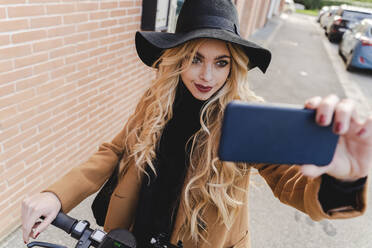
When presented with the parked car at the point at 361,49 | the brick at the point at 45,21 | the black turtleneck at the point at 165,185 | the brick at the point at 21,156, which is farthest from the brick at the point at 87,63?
the parked car at the point at 361,49

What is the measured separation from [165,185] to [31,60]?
1426 millimetres

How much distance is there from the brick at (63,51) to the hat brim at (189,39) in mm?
1017

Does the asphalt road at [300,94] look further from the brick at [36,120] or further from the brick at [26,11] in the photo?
the brick at [26,11]

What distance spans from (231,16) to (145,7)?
221cm

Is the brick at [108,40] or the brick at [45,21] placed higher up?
the brick at [45,21]

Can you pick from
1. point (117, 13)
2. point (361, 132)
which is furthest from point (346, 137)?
point (117, 13)

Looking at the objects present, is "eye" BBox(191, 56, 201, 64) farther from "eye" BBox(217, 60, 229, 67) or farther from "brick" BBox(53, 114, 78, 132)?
"brick" BBox(53, 114, 78, 132)

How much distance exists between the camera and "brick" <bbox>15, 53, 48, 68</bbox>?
2.06m

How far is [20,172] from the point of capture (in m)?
2.38

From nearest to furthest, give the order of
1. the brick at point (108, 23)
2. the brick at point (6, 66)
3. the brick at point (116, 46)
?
the brick at point (6, 66), the brick at point (108, 23), the brick at point (116, 46)

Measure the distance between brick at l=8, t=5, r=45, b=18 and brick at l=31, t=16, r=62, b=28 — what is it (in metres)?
0.04

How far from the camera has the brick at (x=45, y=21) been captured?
208cm

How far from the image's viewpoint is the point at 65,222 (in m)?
1.07

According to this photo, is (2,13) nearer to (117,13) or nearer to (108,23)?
(108,23)
